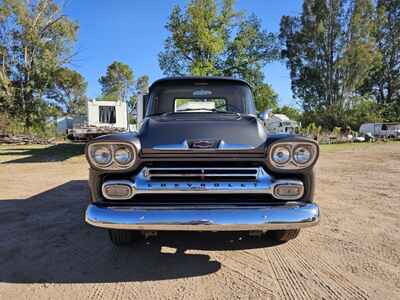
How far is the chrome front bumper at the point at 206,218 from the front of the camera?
7.16 feet

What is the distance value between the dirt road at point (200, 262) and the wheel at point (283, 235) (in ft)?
0.31

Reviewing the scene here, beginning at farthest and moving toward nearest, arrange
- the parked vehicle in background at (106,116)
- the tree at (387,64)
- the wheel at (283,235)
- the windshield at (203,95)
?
the tree at (387,64), the parked vehicle in background at (106,116), the windshield at (203,95), the wheel at (283,235)

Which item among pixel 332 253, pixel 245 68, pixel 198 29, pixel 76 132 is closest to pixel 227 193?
Answer: pixel 332 253

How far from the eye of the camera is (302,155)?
242 centimetres

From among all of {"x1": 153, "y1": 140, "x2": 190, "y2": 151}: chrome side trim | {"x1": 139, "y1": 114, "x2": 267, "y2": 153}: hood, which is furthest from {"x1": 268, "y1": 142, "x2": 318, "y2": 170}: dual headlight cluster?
{"x1": 153, "y1": 140, "x2": 190, "y2": 151}: chrome side trim

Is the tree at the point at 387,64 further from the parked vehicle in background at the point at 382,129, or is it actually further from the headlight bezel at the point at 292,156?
the headlight bezel at the point at 292,156

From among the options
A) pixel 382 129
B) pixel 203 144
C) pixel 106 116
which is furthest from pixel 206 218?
pixel 382 129

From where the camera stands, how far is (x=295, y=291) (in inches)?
89.8

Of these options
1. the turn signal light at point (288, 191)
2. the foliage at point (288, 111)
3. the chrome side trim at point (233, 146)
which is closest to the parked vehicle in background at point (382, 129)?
the foliage at point (288, 111)

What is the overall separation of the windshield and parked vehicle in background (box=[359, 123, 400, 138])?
93.6 feet

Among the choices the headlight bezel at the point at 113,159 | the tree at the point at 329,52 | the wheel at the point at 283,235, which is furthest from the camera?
the tree at the point at 329,52

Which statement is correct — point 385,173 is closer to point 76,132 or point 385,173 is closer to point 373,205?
point 373,205

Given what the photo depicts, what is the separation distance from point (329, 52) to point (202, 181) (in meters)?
34.2

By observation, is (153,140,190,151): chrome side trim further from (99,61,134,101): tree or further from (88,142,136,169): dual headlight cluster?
(99,61,134,101): tree
